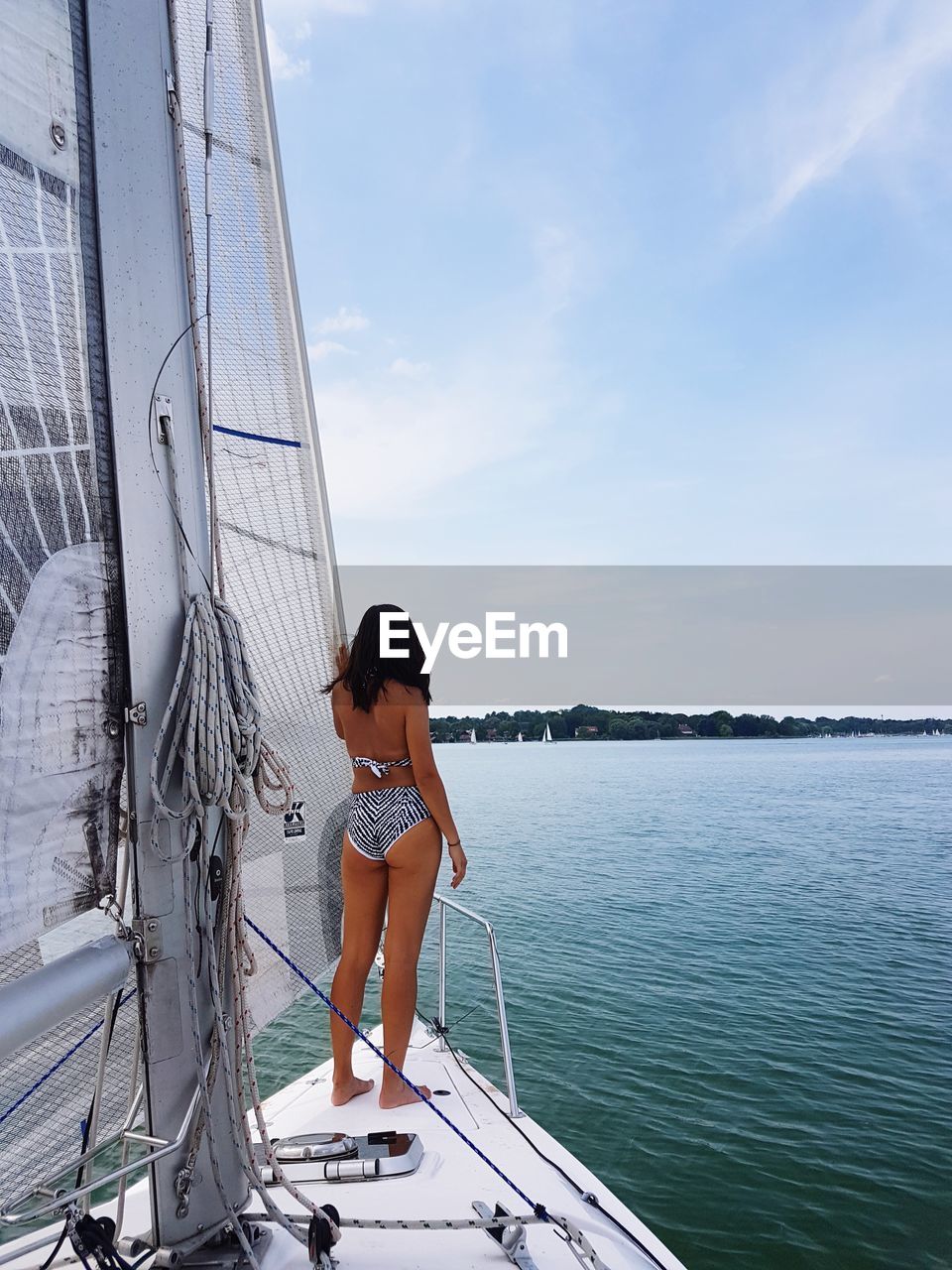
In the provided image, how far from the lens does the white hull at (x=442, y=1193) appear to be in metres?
1.82

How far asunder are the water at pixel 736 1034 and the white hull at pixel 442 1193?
1563 mm

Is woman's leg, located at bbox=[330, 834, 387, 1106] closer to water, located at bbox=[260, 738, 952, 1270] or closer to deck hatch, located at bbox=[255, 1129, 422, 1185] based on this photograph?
deck hatch, located at bbox=[255, 1129, 422, 1185]

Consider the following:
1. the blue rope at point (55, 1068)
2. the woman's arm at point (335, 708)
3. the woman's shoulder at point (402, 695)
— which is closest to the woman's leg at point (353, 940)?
the woman's arm at point (335, 708)

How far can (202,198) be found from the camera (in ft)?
6.74

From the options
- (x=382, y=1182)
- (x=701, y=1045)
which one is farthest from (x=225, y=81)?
(x=701, y=1045)

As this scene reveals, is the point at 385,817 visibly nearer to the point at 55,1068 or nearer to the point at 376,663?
the point at 376,663

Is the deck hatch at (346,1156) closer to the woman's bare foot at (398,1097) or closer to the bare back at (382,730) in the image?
the woman's bare foot at (398,1097)

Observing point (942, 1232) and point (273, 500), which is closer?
point (273, 500)

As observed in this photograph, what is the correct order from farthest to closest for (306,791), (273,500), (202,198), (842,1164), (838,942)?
(838,942), (842,1164), (306,791), (273,500), (202,198)

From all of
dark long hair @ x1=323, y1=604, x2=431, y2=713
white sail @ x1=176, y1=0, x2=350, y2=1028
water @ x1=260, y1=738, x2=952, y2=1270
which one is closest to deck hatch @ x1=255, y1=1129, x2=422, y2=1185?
white sail @ x1=176, y1=0, x2=350, y2=1028

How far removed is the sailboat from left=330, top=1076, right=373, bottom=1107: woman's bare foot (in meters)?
0.38

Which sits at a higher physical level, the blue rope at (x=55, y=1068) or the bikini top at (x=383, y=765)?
the bikini top at (x=383, y=765)

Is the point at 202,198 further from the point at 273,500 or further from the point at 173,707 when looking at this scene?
the point at 173,707

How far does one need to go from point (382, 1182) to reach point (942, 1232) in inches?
119
